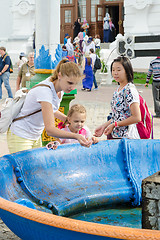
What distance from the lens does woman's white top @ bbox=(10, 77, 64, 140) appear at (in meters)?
3.54

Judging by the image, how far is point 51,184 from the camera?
151 inches

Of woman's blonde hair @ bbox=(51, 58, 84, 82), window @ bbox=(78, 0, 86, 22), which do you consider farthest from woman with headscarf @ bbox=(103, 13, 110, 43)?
woman's blonde hair @ bbox=(51, 58, 84, 82)

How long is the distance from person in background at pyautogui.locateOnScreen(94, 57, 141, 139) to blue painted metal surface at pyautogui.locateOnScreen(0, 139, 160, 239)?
220mm

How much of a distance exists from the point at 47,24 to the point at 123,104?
2186mm

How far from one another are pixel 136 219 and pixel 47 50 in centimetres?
290

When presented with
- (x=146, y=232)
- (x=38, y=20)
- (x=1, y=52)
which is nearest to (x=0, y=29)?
(x=1, y=52)

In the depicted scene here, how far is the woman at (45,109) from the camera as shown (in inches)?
138

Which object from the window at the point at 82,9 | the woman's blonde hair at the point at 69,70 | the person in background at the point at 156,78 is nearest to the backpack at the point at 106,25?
the window at the point at 82,9

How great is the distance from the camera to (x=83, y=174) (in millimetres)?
4047

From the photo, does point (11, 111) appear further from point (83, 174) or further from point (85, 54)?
point (85, 54)

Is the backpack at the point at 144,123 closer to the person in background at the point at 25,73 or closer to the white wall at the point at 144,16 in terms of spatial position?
the person in background at the point at 25,73

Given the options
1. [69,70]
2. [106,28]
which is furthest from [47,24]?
[106,28]

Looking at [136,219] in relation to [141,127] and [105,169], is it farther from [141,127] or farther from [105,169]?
[141,127]

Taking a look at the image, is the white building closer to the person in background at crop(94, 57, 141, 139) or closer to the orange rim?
the person in background at crop(94, 57, 141, 139)
